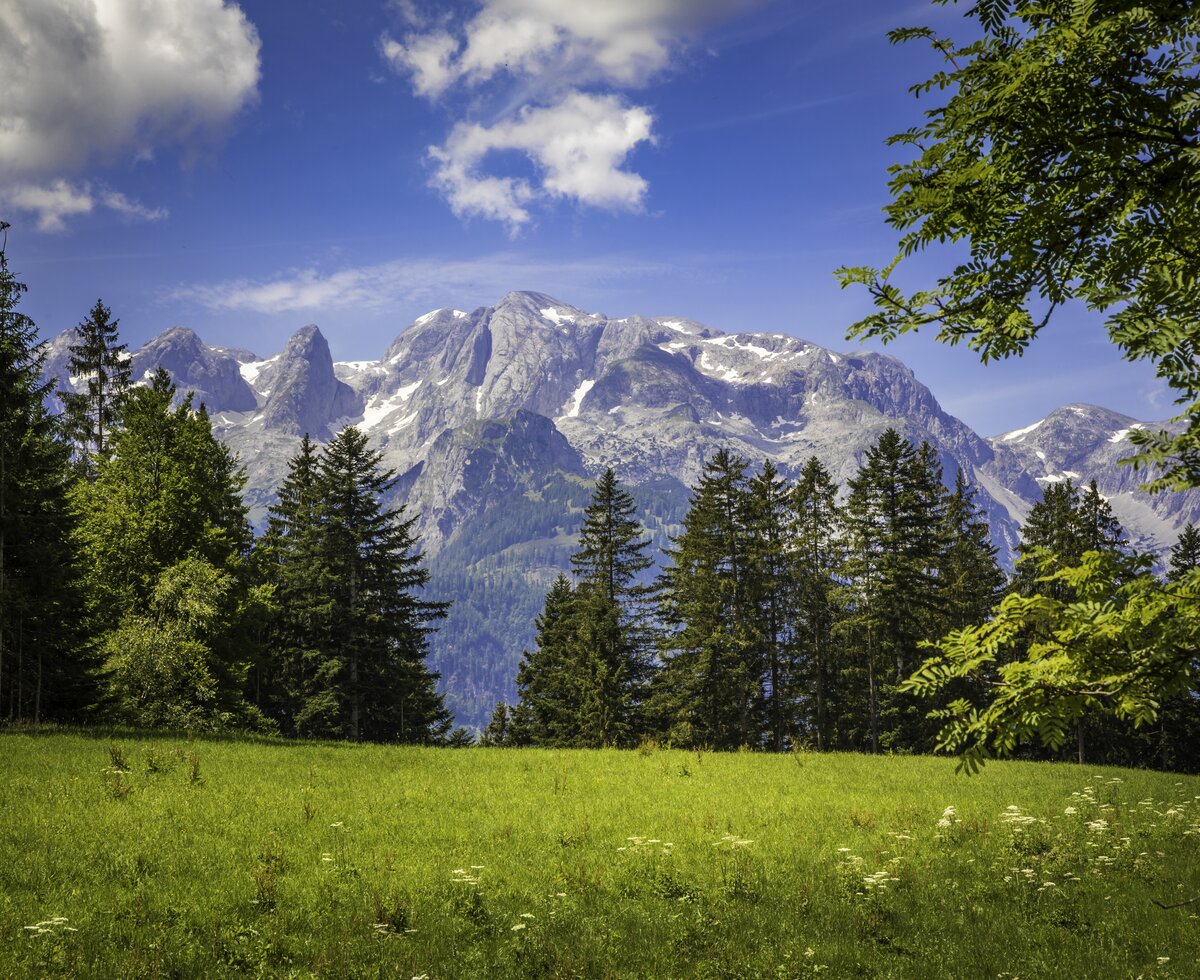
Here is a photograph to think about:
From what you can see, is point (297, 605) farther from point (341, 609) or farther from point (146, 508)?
point (146, 508)

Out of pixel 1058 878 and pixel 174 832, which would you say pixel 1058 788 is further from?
pixel 174 832

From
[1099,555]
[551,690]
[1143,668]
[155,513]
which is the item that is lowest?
[551,690]

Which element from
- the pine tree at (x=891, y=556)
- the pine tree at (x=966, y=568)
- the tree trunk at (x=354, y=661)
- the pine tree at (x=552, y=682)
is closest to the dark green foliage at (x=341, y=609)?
the tree trunk at (x=354, y=661)

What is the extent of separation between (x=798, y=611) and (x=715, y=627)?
676 centimetres

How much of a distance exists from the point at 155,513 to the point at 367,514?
14045 millimetres

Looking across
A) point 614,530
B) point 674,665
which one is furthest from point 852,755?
point 614,530

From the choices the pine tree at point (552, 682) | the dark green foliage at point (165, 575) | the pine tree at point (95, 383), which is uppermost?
the pine tree at point (95, 383)

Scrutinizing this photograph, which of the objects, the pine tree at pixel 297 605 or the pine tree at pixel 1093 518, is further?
the pine tree at pixel 1093 518

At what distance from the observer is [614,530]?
A: 154ft

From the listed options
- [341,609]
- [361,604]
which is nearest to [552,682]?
[361,604]

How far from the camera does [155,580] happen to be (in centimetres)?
2692

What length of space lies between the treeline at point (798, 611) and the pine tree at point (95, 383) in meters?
28.7

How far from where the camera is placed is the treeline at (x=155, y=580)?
25141mm

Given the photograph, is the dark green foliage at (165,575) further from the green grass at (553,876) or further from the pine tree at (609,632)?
the pine tree at (609,632)
